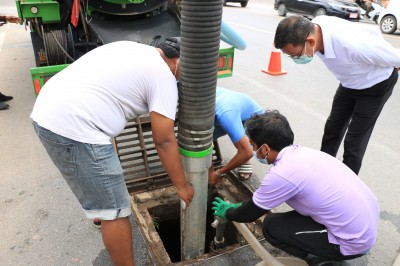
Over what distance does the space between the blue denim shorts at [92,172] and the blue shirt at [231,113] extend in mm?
1061

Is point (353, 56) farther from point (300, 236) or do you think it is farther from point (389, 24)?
point (389, 24)

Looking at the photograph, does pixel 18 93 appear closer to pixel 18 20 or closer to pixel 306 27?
pixel 18 20

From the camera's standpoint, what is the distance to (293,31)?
7.27 feet

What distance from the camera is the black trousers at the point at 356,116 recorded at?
8.29ft

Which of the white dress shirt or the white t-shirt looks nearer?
the white t-shirt

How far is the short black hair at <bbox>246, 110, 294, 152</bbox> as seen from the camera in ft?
6.00

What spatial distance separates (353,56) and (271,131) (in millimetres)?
993

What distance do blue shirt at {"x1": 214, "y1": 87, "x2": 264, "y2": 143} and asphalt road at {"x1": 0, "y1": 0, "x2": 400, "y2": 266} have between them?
827 millimetres

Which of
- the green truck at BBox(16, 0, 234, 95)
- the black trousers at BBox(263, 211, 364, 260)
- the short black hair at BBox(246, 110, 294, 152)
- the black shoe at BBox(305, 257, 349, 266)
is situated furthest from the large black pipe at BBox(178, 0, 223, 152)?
the green truck at BBox(16, 0, 234, 95)

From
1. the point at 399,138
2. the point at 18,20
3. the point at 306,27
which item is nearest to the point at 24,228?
the point at 306,27

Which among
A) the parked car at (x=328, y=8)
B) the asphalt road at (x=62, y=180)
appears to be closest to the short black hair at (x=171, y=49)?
the asphalt road at (x=62, y=180)

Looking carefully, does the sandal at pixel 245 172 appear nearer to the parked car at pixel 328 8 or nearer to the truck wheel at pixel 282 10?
the parked car at pixel 328 8

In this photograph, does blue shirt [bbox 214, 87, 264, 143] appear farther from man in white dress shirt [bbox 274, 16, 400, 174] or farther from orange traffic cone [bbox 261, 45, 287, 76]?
orange traffic cone [bbox 261, 45, 287, 76]

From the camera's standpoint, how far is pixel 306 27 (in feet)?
7.35
